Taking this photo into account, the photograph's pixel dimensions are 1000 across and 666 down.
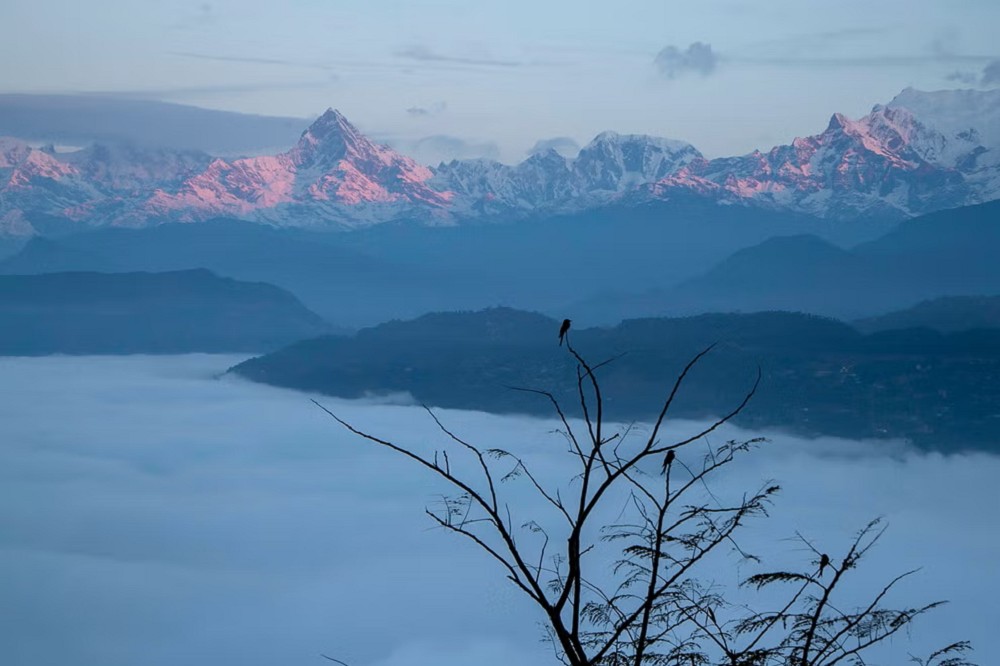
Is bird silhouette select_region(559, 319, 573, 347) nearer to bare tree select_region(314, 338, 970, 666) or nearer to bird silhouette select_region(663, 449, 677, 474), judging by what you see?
bare tree select_region(314, 338, 970, 666)

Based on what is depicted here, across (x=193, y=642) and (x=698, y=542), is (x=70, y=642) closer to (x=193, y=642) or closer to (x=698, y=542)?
(x=193, y=642)

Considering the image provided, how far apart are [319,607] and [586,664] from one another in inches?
7492

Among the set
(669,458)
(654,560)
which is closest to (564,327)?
(669,458)

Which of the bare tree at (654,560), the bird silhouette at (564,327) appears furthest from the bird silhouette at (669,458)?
the bird silhouette at (564,327)

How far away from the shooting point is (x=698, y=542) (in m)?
6.46

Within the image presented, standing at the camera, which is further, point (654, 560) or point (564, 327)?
point (654, 560)

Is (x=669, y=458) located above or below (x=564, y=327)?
below

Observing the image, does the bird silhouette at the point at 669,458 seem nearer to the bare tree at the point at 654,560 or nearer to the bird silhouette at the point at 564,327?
the bare tree at the point at 654,560

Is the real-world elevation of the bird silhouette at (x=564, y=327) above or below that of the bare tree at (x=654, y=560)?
above

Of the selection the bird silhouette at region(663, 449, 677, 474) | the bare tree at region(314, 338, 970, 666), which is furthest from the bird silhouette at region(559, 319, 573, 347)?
the bird silhouette at region(663, 449, 677, 474)

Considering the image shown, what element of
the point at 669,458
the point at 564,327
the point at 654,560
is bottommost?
the point at 654,560

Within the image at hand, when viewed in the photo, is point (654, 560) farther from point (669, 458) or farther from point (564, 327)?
point (564, 327)

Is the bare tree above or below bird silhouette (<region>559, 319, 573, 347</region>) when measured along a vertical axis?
below

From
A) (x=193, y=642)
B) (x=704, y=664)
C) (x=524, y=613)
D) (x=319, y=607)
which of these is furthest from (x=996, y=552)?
(x=704, y=664)
